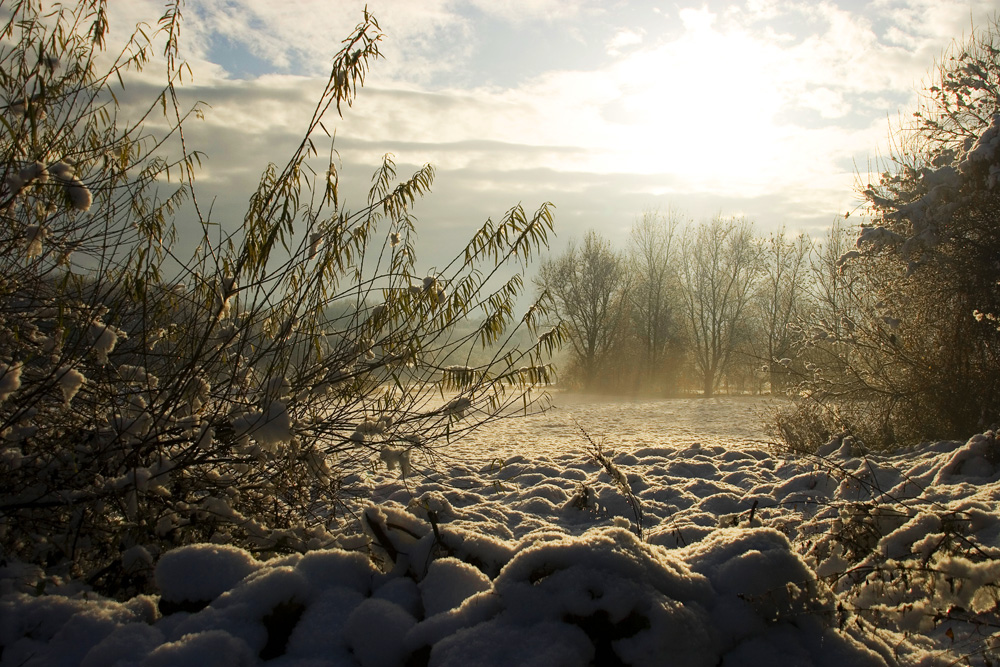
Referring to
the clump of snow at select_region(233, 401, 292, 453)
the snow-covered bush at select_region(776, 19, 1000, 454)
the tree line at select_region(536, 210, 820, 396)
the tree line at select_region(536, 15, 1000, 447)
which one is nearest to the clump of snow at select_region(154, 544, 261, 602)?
the clump of snow at select_region(233, 401, 292, 453)

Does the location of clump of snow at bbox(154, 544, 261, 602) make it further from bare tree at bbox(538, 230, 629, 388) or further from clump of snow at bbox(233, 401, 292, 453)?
bare tree at bbox(538, 230, 629, 388)

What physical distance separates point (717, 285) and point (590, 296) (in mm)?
7322

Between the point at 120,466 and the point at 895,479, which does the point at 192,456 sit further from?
the point at 895,479

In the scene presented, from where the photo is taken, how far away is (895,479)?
4914mm

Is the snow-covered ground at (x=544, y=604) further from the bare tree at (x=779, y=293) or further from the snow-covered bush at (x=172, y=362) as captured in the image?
the bare tree at (x=779, y=293)

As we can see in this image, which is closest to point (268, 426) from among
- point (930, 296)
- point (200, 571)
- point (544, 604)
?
point (200, 571)

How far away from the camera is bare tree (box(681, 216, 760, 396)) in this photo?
102 feet

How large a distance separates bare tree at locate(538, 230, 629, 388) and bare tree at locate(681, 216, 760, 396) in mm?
4059

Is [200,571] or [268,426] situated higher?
[268,426]

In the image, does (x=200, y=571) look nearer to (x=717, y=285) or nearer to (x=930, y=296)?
(x=930, y=296)

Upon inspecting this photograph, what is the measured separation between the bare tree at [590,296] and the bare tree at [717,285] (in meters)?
4.06

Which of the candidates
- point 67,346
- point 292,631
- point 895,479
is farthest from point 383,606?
point 895,479

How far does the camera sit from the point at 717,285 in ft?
105

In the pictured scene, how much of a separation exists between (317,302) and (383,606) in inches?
63.4
